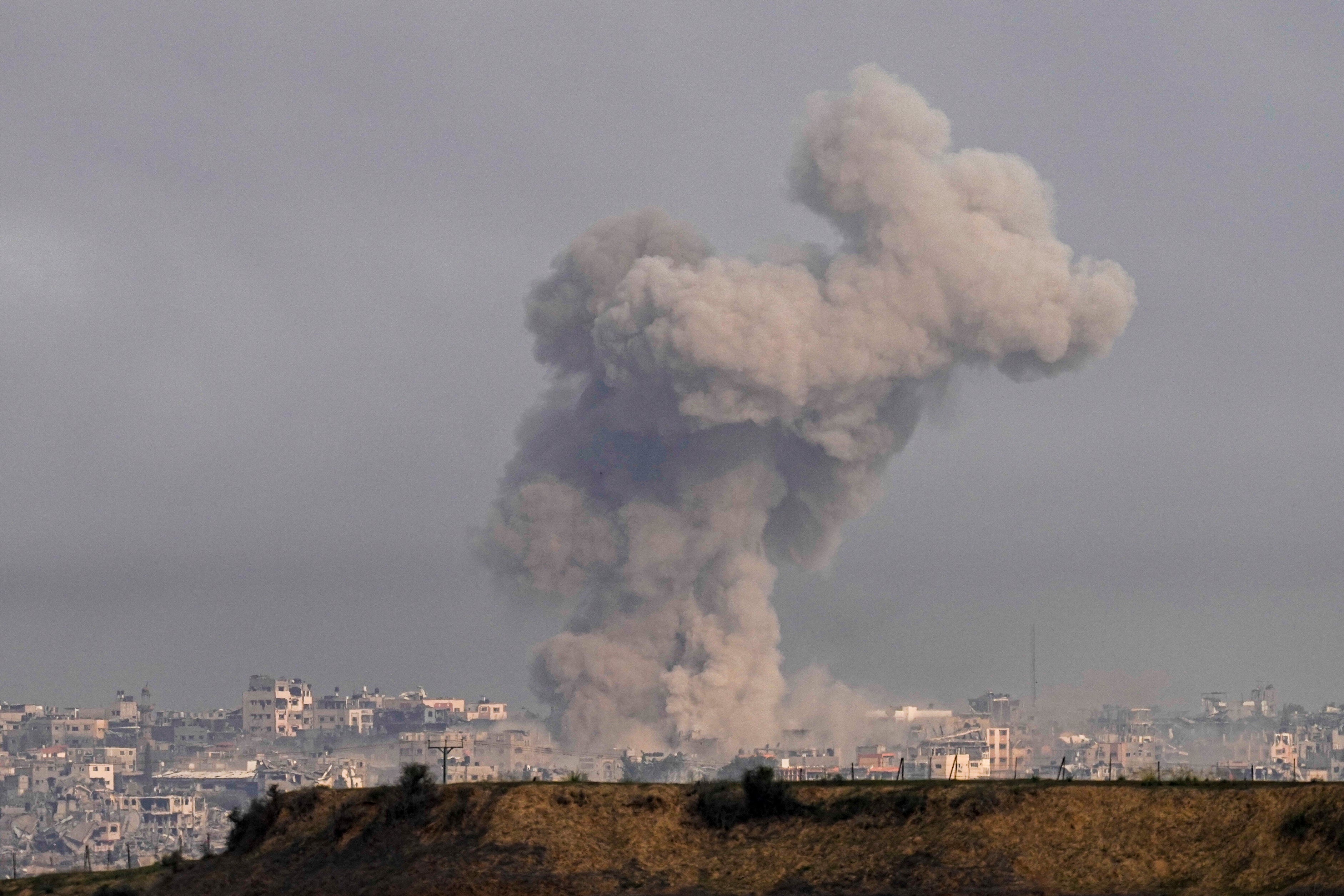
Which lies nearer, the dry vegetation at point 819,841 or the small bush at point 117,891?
the dry vegetation at point 819,841

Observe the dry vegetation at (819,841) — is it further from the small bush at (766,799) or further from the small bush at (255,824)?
the small bush at (255,824)

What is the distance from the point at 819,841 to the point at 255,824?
14.7 metres

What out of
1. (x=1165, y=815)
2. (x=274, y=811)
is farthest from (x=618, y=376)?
(x=1165, y=815)

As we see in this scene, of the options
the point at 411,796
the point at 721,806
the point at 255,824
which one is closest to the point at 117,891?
the point at 255,824

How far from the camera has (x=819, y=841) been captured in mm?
42375

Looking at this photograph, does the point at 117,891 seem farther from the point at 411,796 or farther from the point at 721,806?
the point at 721,806

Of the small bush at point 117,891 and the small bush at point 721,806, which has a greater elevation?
the small bush at point 721,806

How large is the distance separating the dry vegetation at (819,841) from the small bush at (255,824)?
57.4 inches

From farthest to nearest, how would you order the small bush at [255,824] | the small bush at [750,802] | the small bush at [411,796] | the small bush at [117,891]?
the small bush at [117,891] → the small bush at [255,824] → the small bush at [411,796] → the small bush at [750,802]

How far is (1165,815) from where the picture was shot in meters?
40.6

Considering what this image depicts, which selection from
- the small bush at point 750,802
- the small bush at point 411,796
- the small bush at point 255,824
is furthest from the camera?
the small bush at point 255,824

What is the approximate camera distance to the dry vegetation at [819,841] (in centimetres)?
3903

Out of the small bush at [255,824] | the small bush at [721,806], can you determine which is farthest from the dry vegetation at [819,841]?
the small bush at [255,824]

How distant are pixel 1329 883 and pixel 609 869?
13.7 meters
